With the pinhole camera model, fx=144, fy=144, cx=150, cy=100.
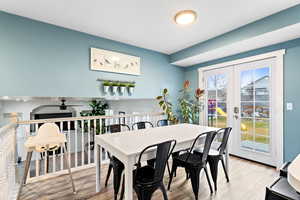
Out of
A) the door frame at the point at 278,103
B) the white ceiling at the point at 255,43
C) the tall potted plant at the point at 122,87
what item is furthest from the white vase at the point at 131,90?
the door frame at the point at 278,103

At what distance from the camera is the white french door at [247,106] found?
283cm

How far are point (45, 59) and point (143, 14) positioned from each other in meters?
1.79

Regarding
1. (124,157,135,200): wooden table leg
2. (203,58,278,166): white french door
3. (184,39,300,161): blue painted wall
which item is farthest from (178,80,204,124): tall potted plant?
(124,157,135,200): wooden table leg

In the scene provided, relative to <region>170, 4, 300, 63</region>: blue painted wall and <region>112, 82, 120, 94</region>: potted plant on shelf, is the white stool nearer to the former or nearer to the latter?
<region>112, 82, 120, 94</region>: potted plant on shelf

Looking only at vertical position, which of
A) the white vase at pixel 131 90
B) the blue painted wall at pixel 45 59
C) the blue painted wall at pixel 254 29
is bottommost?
the white vase at pixel 131 90

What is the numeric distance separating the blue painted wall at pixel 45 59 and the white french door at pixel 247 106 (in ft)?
8.03

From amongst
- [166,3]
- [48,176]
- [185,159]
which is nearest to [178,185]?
[185,159]

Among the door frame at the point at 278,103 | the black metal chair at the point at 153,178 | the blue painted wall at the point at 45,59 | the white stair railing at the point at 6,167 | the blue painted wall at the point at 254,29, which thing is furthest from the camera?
the door frame at the point at 278,103

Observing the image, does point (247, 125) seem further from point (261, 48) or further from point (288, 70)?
point (261, 48)

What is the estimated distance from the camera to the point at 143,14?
7.32 feet

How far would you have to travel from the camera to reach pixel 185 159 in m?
1.92

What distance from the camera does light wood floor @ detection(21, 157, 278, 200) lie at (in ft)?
6.14

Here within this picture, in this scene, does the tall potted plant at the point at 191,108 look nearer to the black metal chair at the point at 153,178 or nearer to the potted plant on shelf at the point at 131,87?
the potted plant on shelf at the point at 131,87

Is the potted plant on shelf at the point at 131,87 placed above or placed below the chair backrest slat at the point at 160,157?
above
